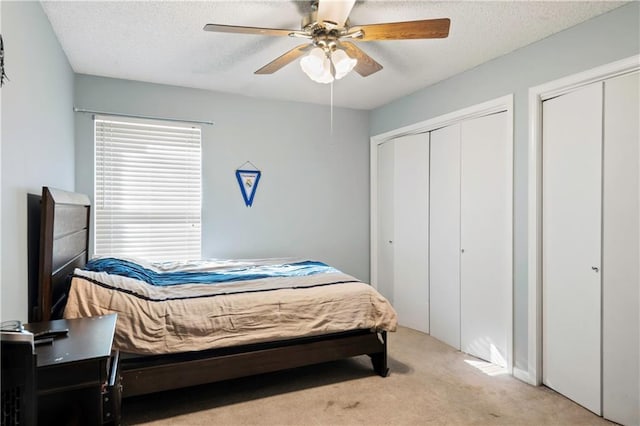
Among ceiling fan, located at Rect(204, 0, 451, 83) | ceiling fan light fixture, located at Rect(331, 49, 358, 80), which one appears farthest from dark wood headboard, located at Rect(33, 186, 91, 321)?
ceiling fan light fixture, located at Rect(331, 49, 358, 80)

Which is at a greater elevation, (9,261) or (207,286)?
(9,261)

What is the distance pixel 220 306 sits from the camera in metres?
2.35

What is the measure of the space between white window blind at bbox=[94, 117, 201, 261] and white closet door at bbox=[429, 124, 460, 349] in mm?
2408

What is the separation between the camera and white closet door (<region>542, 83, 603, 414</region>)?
93.6 inches

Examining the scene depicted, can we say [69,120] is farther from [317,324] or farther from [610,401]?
[610,401]

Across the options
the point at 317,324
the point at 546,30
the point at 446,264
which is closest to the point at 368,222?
the point at 446,264

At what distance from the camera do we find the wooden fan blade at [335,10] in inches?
71.8

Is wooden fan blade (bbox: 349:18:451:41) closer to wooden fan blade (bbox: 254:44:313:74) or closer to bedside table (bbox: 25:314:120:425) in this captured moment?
wooden fan blade (bbox: 254:44:313:74)

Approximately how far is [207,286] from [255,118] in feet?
7.14

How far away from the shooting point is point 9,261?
169 cm

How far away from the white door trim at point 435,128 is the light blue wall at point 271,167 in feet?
0.34

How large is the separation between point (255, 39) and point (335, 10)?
98cm

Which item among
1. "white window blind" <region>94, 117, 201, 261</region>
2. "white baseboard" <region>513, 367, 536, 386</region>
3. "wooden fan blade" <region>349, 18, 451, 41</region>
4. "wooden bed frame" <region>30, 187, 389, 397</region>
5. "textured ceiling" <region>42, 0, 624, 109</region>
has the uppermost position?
"textured ceiling" <region>42, 0, 624, 109</region>

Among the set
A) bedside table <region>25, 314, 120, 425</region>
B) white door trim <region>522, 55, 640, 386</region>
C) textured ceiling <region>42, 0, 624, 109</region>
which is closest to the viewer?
bedside table <region>25, 314, 120, 425</region>
